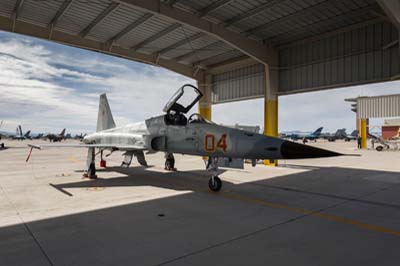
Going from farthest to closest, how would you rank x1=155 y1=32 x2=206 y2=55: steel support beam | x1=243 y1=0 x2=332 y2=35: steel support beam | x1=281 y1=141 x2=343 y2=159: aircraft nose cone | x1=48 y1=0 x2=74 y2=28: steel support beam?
x1=155 y1=32 x2=206 y2=55: steel support beam
x1=48 y1=0 x2=74 y2=28: steel support beam
x1=243 y1=0 x2=332 y2=35: steel support beam
x1=281 y1=141 x2=343 y2=159: aircraft nose cone

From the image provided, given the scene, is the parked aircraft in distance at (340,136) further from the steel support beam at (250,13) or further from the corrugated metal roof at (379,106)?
the steel support beam at (250,13)

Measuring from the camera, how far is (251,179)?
34.7ft

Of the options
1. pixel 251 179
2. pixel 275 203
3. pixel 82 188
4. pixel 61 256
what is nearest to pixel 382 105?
pixel 251 179

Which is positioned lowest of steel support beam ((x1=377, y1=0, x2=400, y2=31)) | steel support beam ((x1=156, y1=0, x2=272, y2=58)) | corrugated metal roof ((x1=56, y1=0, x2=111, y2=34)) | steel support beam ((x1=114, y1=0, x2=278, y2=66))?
steel support beam ((x1=377, y1=0, x2=400, y2=31))

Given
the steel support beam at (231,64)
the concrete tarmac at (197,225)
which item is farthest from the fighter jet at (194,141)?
the steel support beam at (231,64)

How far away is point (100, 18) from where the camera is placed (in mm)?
12328

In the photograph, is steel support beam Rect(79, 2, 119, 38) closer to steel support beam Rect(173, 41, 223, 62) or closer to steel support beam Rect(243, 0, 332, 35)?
steel support beam Rect(173, 41, 223, 62)

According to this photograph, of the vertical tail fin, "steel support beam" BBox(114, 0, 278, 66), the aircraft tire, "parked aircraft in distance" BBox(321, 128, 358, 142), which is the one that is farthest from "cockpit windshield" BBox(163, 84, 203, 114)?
"parked aircraft in distance" BBox(321, 128, 358, 142)

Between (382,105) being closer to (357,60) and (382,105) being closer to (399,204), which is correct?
(357,60)

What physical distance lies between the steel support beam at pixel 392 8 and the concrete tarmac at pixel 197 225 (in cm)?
566

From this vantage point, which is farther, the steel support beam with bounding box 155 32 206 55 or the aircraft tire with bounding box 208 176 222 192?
the steel support beam with bounding box 155 32 206 55

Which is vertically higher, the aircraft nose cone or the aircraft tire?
the aircraft nose cone

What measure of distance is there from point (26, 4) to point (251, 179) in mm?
12173

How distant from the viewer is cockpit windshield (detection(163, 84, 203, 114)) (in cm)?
907
